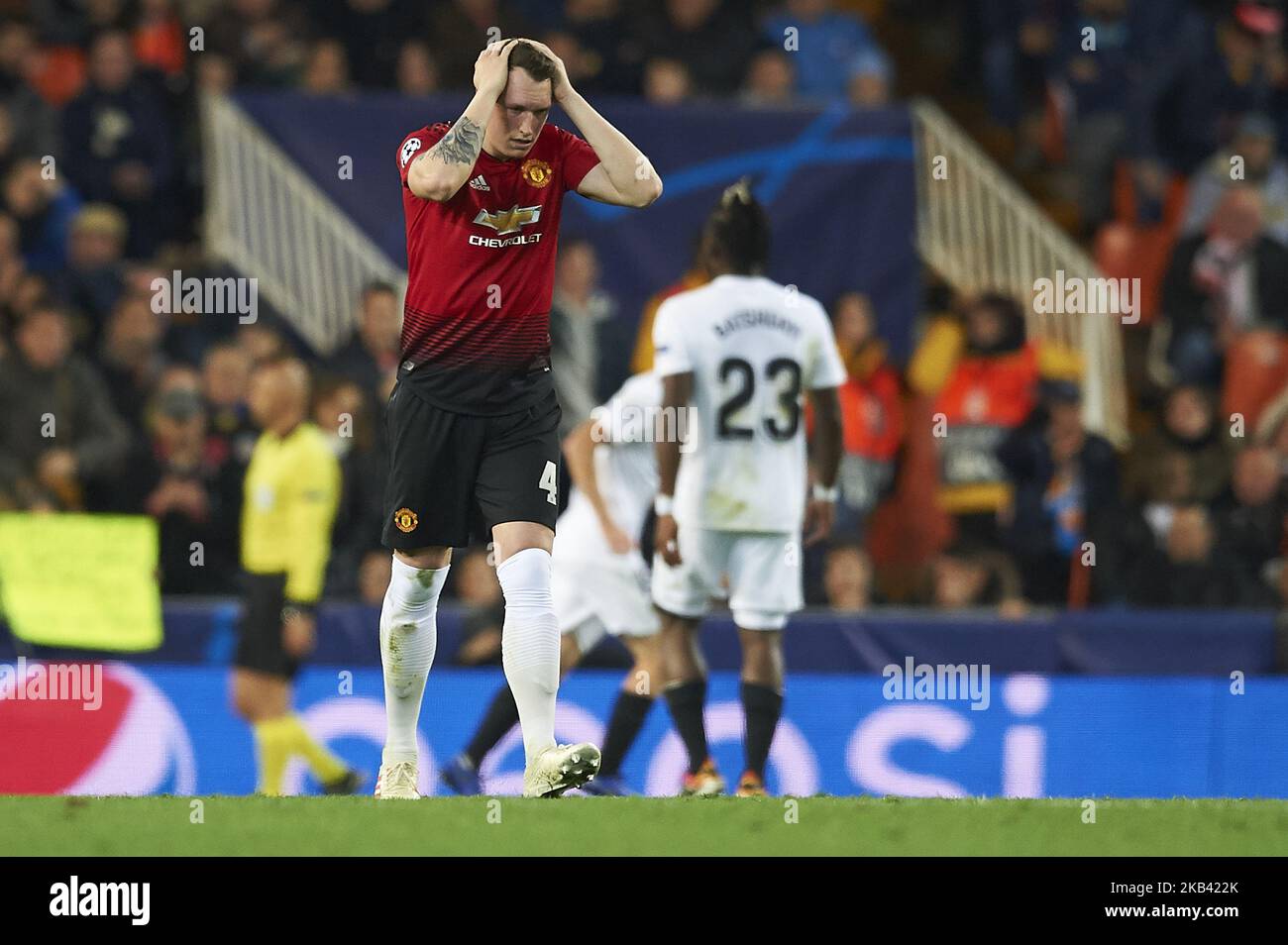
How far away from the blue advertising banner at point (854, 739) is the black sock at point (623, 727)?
79cm

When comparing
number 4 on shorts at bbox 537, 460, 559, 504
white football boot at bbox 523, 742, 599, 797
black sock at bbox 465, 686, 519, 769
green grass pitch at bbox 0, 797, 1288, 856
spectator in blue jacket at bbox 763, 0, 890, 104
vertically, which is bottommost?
green grass pitch at bbox 0, 797, 1288, 856

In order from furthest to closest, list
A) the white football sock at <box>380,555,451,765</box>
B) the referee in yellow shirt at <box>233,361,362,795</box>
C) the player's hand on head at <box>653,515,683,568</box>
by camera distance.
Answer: the referee in yellow shirt at <box>233,361,362,795</box> < the player's hand on head at <box>653,515,683,568</box> < the white football sock at <box>380,555,451,765</box>

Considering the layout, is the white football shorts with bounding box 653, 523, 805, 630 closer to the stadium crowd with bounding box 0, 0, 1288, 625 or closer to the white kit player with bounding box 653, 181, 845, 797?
the white kit player with bounding box 653, 181, 845, 797

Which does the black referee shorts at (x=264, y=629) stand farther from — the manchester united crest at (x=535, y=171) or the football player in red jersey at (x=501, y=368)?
the manchester united crest at (x=535, y=171)

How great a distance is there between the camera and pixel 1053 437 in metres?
14.0

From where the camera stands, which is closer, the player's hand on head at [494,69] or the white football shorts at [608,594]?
the player's hand on head at [494,69]

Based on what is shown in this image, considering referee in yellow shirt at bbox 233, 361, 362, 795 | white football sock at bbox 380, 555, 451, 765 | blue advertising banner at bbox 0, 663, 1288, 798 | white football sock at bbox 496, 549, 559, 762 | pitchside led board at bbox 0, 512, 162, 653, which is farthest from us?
pitchside led board at bbox 0, 512, 162, 653

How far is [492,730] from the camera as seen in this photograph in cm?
1074

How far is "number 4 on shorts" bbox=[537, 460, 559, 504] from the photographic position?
25.0 ft

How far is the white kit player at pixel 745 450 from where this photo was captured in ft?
32.1

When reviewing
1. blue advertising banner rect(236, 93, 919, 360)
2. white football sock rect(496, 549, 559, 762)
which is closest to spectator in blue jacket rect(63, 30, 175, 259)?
blue advertising banner rect(236, 93, 919, 360)

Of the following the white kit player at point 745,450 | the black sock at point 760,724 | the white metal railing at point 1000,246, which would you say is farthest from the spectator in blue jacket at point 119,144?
the black sock at point 760,724

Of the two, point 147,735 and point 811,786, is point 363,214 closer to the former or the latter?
point 147,735

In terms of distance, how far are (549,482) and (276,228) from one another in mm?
7965
